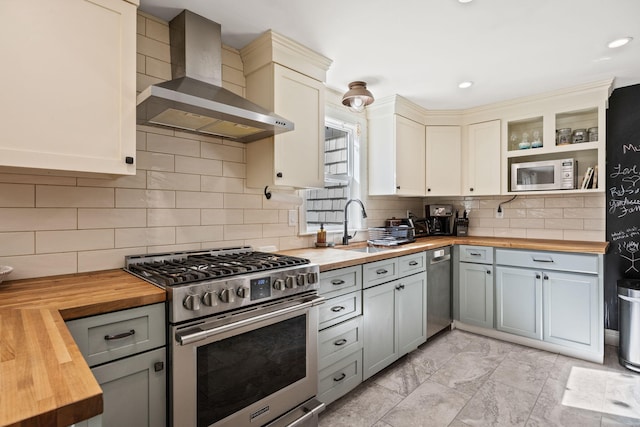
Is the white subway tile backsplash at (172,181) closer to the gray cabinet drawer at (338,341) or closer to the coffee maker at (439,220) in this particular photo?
the gray cabinet drawer at (338,341)

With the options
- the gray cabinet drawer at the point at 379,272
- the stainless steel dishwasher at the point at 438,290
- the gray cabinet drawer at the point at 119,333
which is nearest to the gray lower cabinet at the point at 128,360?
the gray cabinet drawer at the point at 119,333

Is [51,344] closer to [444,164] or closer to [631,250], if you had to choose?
[444,164]

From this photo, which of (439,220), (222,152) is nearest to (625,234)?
(439,220)

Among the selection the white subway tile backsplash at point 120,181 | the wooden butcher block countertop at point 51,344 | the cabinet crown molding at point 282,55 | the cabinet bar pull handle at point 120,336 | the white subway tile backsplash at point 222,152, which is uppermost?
the cabinet crown molding at point 282,55

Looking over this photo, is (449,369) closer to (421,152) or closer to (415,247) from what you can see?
(415,247)

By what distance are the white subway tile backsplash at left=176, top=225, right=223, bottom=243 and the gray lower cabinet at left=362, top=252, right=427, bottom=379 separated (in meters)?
1.08

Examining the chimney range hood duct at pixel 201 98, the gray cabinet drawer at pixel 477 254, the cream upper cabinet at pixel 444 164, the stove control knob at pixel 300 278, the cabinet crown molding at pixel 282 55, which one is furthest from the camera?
the cream upper cabinet at pixel 444 164

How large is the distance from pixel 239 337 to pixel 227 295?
226 mm

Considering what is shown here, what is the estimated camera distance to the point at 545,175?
3.24 metres

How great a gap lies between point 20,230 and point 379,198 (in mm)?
2941

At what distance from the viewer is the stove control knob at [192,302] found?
138 cm

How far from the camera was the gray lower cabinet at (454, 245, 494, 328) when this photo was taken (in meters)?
3.27

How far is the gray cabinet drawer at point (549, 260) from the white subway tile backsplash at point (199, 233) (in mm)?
2606

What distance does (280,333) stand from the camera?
1764 mm
